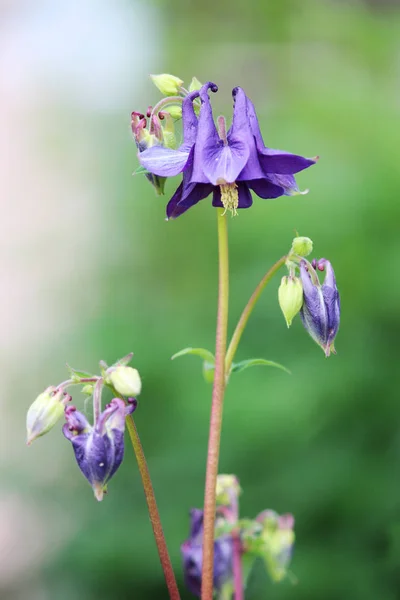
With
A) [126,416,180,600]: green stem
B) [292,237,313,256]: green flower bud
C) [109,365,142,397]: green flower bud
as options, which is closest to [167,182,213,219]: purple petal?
[292,237,313,256]: green flower bud

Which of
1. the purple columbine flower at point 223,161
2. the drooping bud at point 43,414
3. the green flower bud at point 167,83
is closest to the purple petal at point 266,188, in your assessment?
the purple columbine flower at point 223,161

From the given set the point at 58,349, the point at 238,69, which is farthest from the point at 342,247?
the point at 238,69

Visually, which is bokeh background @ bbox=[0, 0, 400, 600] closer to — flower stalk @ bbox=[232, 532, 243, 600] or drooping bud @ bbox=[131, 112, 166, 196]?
flower stalk @ bbox=[232, 532, 243, 600]

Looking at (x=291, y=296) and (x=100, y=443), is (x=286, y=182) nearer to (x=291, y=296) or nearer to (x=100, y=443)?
(x=291, y=296)

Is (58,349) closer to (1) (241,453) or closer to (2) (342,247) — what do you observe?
(1) (241,453)

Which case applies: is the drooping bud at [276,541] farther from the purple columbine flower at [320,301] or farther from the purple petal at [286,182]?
the purple petal at [286,182]

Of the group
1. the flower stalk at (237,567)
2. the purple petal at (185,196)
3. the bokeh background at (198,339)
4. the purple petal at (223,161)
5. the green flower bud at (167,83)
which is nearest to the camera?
the purple petal at (223,161)

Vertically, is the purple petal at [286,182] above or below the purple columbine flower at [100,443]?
above
